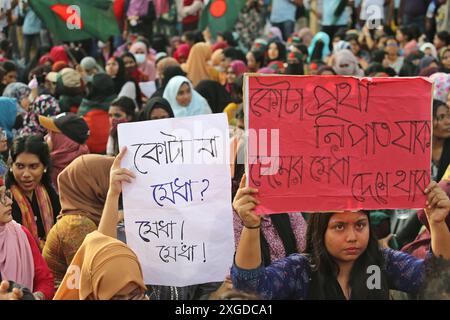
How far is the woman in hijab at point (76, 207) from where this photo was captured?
5.42 meters

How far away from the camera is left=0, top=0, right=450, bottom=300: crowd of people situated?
4367 mm

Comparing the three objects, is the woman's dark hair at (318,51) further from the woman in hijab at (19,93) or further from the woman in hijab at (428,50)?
the woman in hijab at (19,93)

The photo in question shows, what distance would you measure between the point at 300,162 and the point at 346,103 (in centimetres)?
31

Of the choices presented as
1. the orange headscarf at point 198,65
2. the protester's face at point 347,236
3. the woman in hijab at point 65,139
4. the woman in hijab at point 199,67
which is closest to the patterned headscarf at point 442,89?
the woman in hijab at point 65,139

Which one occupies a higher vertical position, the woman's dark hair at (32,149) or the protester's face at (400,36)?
the woman's dark hair at (32,149)

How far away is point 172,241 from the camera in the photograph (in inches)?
195

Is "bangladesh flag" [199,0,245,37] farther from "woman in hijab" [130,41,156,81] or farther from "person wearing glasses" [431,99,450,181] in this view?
"person wearing glasses" [431,99,450,181]

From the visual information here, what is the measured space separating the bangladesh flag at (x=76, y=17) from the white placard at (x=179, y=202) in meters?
5.81

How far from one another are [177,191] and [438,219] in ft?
3.99

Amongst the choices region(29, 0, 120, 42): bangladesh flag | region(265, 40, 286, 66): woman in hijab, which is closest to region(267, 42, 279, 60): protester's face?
region(265, 40, 286, 66): woman in hijab

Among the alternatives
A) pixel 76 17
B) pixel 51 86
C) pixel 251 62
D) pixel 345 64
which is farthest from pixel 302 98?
pixel 251 62

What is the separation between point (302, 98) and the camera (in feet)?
14.7

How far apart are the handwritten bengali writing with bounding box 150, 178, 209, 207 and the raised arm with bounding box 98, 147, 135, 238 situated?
14cm

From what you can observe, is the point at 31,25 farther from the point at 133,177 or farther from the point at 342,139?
the point at 342,139
